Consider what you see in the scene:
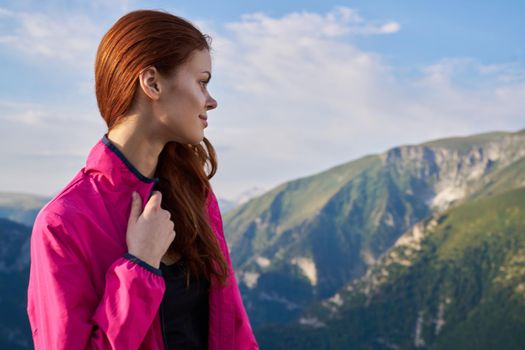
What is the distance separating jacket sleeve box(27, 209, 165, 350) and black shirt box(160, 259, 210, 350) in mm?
542

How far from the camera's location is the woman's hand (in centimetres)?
412

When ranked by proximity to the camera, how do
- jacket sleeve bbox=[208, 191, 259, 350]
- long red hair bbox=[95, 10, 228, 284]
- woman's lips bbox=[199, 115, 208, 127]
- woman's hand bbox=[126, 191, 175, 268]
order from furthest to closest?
jacket sleeve bbox=[208, 191, 259, 350]
woman's lips bbox=[199, 115, 208, 127]
long red hair bbox=[95, 10, 228, 284]
woman's hand bbox=[126, 191, 175, 268]

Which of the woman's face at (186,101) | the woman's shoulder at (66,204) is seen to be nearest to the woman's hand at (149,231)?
the woman's shoulder at (66,204)

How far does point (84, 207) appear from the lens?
4156 millimetres

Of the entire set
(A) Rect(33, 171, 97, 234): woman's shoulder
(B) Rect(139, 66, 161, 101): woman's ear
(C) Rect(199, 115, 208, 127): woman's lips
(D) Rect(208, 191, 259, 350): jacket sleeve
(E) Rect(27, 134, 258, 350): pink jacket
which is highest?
(B) Rect(139, 66, 161, 101): woman's ear

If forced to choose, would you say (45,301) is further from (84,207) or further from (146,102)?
(146,102)

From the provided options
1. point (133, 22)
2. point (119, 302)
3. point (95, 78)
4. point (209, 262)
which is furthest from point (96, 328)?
point (133, 22)

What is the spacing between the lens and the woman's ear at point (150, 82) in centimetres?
432

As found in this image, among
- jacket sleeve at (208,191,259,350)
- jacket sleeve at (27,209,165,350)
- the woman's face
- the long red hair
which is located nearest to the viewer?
jacket sleeve at (27,209,165,350)

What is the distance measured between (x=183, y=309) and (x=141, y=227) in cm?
80

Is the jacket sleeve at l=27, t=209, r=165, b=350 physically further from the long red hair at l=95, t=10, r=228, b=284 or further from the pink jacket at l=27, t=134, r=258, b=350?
the long red hair at l=95, t=10, r=228, b=284

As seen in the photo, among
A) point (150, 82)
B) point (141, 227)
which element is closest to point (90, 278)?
point (141, 227)

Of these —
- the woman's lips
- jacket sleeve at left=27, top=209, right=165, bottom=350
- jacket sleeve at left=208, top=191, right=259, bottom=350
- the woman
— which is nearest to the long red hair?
the woman

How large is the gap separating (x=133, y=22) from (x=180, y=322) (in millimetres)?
2010
